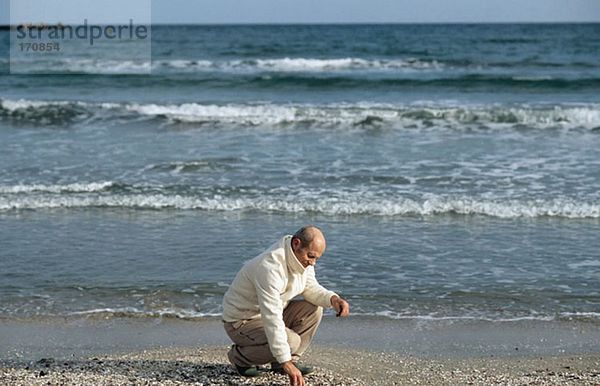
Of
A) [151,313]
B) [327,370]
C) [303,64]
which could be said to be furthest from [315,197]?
[303,64]

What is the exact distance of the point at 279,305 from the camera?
518 centimetres

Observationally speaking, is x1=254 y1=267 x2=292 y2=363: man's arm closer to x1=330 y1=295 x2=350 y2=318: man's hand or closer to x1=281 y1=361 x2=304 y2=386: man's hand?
x1=281 y1=361 x2=304 y2=386: man's hand

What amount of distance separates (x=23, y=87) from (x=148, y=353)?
78.9 feet

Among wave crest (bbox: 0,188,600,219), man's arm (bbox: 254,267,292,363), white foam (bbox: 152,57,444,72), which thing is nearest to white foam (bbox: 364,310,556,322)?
man's arm (bbox: 254,267,292,363)

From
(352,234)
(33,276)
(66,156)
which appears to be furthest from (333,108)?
(33,276)

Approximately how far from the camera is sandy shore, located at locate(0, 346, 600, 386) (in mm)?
5520

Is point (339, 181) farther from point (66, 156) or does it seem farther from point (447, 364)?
point (447, 364)

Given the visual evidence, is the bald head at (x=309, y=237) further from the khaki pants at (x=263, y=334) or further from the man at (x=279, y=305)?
the khaki pants at (x=263, y=334)

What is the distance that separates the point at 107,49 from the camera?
47062mm

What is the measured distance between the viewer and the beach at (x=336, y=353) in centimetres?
561

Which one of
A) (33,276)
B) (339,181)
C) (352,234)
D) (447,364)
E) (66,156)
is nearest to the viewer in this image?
(447,364)

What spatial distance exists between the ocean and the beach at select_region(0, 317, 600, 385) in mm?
319

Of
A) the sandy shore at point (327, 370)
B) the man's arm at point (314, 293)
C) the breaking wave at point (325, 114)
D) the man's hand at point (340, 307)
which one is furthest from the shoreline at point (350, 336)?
the breaking wave at point (325, 114)

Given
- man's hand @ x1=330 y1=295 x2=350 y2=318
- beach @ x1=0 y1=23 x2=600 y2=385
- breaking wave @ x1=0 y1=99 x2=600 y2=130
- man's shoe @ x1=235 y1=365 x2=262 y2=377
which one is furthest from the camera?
breaking wave @ x1=0 y1=99 x2=600 y2=130
